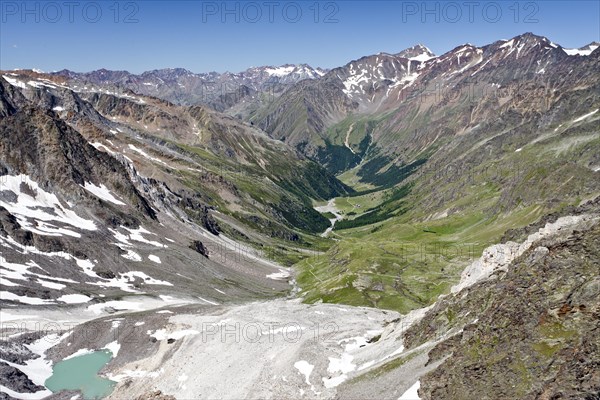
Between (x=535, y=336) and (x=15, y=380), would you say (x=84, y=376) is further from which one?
(x=535, y=336)

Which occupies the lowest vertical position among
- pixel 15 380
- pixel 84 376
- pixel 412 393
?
pixel 84 376

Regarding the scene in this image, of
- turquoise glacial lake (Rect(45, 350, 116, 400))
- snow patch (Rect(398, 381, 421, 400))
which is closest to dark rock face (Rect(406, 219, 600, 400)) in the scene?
snow patch (Rect(398, 381, 421, 400))

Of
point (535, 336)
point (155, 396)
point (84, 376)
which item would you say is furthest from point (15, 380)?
point (535, 336)

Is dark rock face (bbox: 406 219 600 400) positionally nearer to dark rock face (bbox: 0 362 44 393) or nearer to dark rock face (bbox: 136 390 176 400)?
A: dark rock face (bbox: 136 390 176 400)

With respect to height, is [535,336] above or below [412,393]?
above

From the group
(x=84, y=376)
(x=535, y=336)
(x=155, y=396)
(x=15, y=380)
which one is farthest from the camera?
(x=84, y=376)

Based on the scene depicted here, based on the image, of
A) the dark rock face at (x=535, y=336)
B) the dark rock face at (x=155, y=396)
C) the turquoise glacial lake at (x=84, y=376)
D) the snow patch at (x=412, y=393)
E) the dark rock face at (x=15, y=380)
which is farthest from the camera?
the turquoise glacial lake at (x=84, y=376)

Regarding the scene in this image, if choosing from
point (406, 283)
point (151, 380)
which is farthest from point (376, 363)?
point (406, 283)

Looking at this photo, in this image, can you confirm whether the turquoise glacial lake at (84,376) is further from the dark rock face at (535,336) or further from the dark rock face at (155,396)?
the dark rock face at (535,336)

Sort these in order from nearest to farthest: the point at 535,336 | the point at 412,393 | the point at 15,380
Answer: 1. the point at 535,336
2. the point at 412,393
3. the point at 15,380

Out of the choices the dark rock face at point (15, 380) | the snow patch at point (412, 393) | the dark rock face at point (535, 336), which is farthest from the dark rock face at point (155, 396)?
the dark rock face at point (535, 336)

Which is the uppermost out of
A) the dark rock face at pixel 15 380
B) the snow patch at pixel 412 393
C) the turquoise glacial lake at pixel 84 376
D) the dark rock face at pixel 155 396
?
the snow patch at pixel 412 393
